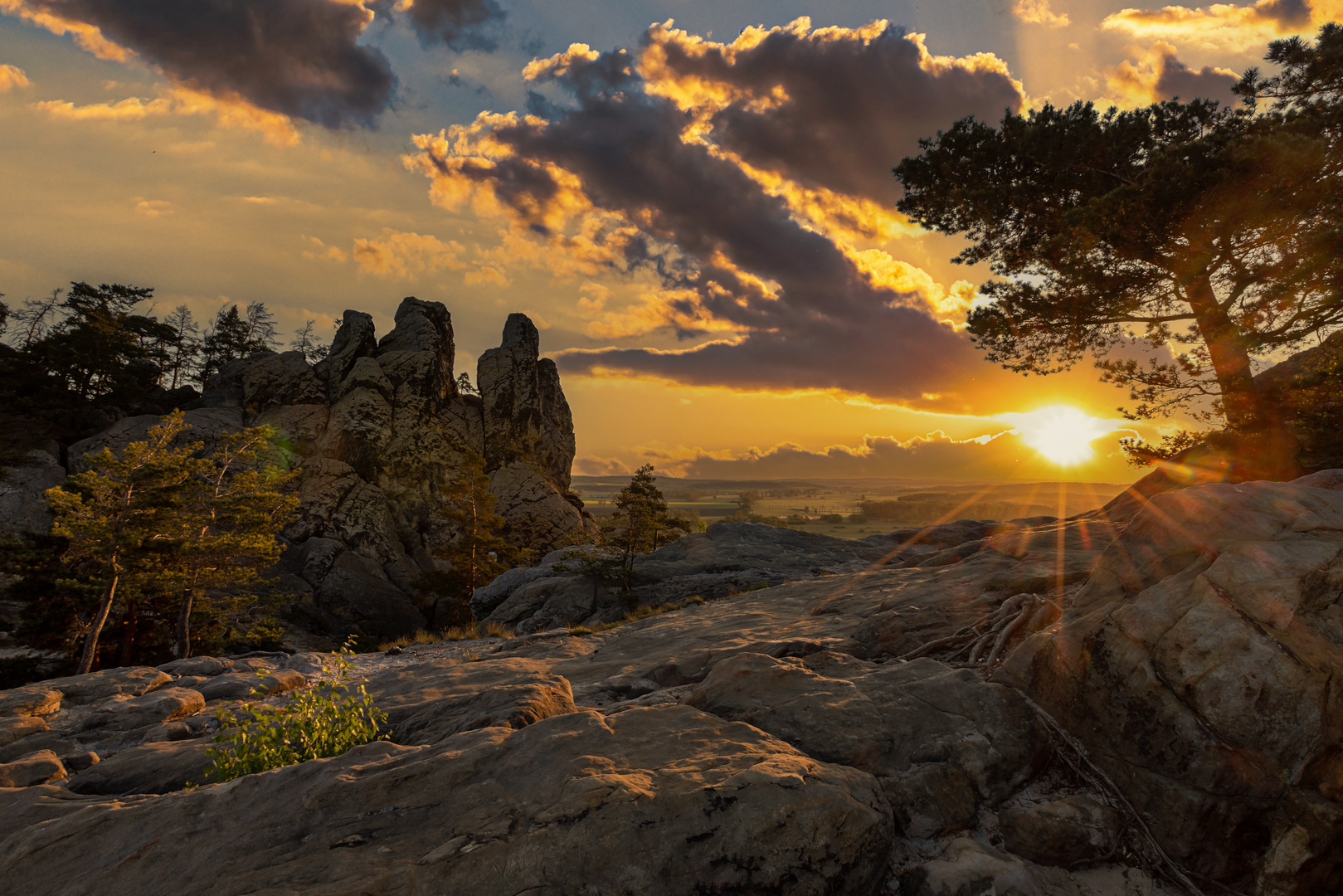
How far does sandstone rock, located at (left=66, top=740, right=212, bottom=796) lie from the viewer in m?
5.86

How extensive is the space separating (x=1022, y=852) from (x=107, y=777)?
9115 mm

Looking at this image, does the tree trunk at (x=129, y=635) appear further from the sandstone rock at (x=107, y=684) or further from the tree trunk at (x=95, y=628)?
the sandstone rock at (x=107, y=684)

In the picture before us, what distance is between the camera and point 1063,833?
14.3 ft

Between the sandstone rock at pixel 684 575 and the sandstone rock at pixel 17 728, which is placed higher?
the sandstone rock at pixel 17 728

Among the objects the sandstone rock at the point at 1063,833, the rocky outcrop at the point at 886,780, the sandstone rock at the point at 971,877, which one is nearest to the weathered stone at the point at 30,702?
the rocky outcrop at the point at 886,780

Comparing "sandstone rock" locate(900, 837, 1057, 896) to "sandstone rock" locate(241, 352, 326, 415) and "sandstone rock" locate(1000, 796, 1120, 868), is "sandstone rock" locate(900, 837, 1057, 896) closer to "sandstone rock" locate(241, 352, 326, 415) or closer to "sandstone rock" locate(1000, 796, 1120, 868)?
"sandstone rock" locate(1000, 796, 1120, 868)

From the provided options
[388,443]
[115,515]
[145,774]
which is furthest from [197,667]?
[388,443]

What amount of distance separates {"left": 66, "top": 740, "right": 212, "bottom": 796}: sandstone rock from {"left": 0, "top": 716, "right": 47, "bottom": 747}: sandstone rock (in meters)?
3.66

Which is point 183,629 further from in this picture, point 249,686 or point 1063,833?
point 1063,833

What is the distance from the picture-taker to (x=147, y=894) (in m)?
3.59

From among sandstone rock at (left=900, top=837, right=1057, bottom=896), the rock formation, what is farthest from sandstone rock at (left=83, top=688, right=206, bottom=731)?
the rock formation

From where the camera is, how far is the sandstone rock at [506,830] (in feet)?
11.6

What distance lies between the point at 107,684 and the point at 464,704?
10.1m

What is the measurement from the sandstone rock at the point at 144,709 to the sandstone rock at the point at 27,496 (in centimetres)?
3984
